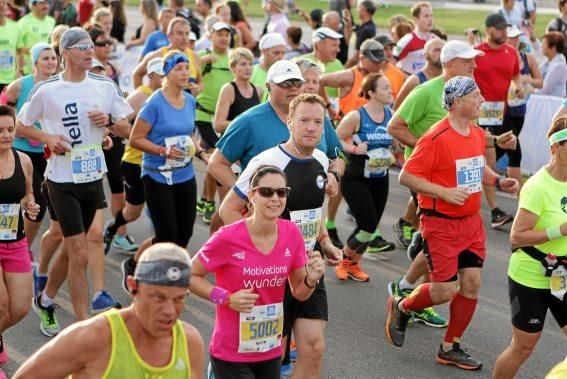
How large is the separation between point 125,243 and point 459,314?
3875mm

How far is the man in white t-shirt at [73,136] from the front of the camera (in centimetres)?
796

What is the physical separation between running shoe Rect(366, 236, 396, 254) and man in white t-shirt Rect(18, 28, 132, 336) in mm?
3298

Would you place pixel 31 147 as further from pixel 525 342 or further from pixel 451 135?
pixel 525 342

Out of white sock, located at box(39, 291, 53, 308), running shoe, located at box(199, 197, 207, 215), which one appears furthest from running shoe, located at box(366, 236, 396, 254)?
white sock, located at box(39, 291, 53, 308)

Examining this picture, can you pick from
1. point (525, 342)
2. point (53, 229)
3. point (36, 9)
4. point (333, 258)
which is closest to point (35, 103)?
point (53, 229)

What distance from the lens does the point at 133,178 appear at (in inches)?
387

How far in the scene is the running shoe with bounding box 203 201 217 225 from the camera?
1162 centimetres

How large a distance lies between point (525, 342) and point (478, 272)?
0.96 meters

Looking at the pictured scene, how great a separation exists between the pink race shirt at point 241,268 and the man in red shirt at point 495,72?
632 cm

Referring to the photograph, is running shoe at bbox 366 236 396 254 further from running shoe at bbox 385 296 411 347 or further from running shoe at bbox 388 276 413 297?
running shoe at bbox 385 296 411 347

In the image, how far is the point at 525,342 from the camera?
6707 mm

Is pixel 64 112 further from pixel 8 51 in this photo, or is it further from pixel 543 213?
pixel 8 51

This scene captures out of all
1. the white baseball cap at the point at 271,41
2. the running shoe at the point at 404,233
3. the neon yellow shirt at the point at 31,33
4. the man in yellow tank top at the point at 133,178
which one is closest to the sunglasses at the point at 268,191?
the man in yellow tank top at the point at 133,178

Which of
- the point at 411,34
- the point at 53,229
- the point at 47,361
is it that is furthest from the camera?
the point at 411,34
